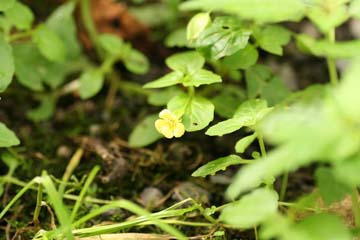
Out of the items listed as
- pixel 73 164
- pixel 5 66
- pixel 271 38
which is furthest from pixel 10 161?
pixel 271 38

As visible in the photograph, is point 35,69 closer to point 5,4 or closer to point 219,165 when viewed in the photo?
point 5,4

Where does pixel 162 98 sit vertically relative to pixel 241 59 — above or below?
below

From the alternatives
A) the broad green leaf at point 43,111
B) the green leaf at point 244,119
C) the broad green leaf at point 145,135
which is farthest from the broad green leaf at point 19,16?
the green leaf at point 244,119

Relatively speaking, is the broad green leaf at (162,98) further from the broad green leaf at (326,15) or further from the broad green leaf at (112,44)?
the broad green leaf at (326,15)

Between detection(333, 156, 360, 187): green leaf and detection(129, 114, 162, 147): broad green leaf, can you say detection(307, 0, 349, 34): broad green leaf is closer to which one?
detection(333, 156, 360, 187): green leaf

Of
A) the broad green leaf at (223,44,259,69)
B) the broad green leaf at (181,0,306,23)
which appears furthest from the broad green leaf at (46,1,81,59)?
the broad green leaf at (181,0,306,23)

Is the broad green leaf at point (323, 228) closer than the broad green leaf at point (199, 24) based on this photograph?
Yes

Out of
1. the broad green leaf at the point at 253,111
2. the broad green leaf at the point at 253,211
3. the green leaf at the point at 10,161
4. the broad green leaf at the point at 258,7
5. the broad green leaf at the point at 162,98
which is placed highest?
the broad green leaf at the point at 258,7
